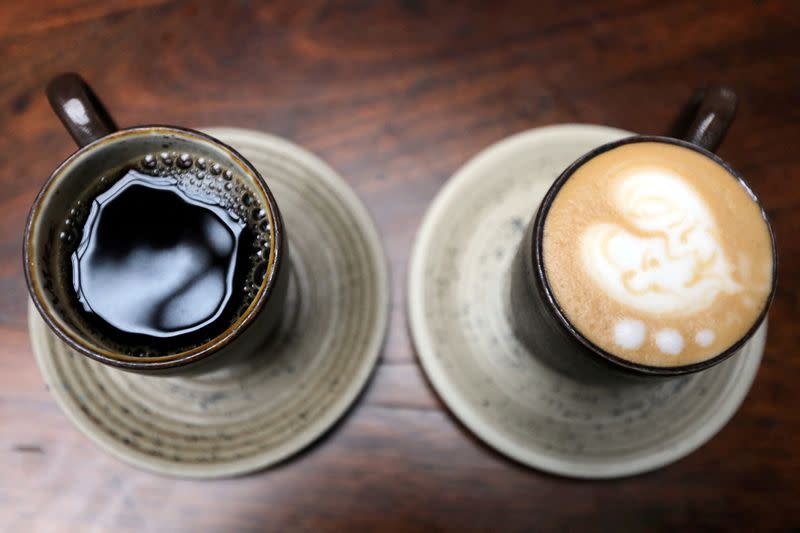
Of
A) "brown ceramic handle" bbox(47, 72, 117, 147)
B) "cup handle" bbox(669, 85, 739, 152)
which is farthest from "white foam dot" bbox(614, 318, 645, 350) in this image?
"brown ceramic handle" bbox(47, 72, 117, 147)

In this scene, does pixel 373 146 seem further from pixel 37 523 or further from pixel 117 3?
pixel 37 523

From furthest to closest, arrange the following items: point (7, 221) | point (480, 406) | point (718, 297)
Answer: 1. point (7, 221)
2. point (480, 406)
3. point (718, 297)

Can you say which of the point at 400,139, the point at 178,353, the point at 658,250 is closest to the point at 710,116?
the point at 658,250

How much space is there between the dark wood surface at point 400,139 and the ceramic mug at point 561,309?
21cm

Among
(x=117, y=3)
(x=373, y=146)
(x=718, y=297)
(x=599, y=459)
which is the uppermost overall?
(x=117, y=3)

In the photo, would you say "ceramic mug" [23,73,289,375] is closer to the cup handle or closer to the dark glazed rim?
the dark glazed rim

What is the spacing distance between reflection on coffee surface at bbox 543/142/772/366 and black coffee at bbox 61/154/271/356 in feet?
1.01

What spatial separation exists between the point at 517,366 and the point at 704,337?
24 cm

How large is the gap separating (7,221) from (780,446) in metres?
1.04

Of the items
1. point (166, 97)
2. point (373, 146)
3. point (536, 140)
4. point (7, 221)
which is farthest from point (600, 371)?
point (7, 221)

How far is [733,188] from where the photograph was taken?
1.83 ft

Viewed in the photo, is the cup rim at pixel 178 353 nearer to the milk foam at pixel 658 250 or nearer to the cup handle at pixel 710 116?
the milk foam at pixel 658 250

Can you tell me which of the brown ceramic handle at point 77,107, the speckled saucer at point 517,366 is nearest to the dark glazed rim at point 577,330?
the speckled saucer at point 517,366

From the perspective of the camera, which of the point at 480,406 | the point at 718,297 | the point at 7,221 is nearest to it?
the point at 718,297
